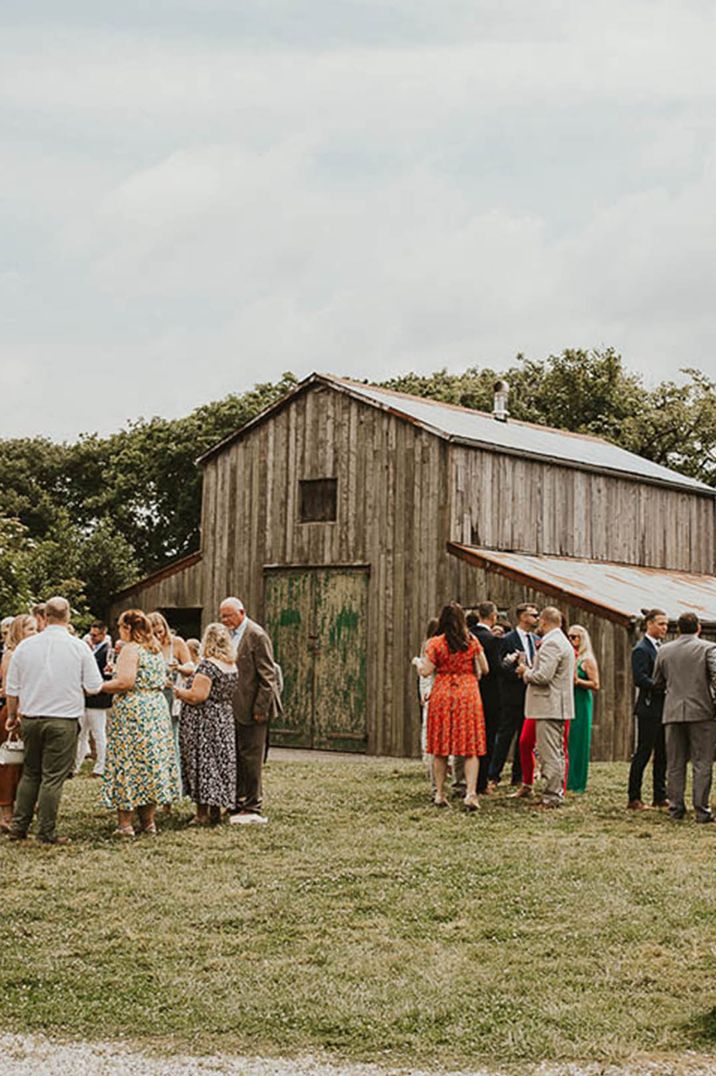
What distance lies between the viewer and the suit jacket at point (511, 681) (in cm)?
1427

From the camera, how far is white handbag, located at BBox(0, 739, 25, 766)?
1107cm

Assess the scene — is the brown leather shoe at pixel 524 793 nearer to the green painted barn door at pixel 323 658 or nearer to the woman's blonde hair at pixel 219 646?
the woman's blonde hair at pixel 219 646

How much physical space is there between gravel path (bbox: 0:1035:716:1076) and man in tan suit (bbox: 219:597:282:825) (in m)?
6.41

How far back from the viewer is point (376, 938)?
25.2ft

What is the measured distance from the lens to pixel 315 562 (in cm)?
2430

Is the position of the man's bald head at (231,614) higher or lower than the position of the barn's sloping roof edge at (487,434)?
lower

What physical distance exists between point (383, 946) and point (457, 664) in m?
5.46

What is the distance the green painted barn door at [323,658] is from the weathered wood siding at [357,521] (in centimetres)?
24

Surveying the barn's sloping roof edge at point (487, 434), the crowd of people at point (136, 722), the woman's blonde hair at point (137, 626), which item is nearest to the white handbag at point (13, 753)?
the crowd of people at point (136, 722)

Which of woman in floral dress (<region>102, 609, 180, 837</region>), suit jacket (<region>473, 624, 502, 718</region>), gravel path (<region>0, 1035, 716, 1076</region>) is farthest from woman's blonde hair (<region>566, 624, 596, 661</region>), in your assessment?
gravel path (<region>0, 1035, 716, 1076</region>)

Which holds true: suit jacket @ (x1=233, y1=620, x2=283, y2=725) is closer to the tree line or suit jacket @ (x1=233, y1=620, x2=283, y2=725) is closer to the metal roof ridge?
the metal roof ridge

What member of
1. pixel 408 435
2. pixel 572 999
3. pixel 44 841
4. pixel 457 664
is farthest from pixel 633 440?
pixel 572 999

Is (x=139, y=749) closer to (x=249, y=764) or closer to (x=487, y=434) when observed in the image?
(x=249, y=764)

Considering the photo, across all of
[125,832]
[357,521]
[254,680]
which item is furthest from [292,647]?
[125,832]
